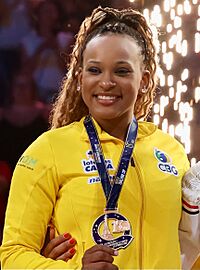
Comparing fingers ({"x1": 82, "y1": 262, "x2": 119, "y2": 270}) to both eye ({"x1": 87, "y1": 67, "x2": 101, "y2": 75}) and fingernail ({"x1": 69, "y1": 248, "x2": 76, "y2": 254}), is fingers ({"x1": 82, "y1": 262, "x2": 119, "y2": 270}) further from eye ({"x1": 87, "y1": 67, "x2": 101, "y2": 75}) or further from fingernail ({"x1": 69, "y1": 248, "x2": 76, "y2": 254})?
eye ({"x1": 87, "y1": 67, "x2": 101, "y2": 75})

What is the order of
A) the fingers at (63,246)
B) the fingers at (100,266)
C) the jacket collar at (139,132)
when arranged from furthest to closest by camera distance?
the jacket collar at (139,132) → the fingers at (63,246) → the fingers at (100,266)

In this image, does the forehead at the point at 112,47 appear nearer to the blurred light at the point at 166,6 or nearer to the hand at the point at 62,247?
the hand at the point at 62,247

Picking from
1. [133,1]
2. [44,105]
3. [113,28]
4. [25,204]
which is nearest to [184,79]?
[133,1]

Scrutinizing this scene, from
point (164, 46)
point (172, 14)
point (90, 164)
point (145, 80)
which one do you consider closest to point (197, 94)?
point (164, 46)

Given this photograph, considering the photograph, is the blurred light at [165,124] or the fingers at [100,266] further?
the blurred light at [165,124]

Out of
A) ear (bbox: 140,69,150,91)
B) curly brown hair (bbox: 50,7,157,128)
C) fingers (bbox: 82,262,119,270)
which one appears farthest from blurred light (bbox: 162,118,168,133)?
fingers (bbox: 82,262,119,270)

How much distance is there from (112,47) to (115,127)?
20 cm

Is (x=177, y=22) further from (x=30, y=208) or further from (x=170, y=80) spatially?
(x=30, y=208)

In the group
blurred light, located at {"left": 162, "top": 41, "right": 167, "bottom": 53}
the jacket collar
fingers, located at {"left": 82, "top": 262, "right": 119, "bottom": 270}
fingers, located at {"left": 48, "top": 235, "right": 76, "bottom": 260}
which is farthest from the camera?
blurred light, located at {"left": 162, "top": 41, "right": 167, "bottom": 53}

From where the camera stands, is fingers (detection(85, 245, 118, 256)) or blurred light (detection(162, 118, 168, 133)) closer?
fingers (detection(85, 245, 118, 256))

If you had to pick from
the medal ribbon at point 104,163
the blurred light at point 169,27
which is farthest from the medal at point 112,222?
the blurred light at point 169,27

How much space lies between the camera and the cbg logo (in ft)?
4.73

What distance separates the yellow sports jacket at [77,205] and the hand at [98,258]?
61 mm

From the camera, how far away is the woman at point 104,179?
131 cm
